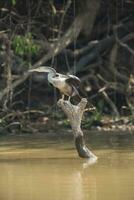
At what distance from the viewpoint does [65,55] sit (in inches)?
596

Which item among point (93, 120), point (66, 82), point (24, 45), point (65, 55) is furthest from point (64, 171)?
point (65, 55)

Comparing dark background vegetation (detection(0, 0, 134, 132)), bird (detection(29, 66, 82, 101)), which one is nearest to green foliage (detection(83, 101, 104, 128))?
dark background vegetation (detection(0, 0, 134, 132))

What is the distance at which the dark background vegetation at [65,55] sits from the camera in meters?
13.9

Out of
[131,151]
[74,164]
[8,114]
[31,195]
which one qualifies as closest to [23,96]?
[8,114]

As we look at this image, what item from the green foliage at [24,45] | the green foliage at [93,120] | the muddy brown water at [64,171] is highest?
the green foliage at [24,45]

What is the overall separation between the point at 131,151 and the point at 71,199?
345cm

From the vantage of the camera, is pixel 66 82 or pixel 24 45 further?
pixel 24 45

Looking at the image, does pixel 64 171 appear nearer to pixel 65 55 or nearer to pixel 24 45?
pixel 24 45

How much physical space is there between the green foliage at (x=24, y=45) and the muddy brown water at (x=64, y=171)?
8.11 feet

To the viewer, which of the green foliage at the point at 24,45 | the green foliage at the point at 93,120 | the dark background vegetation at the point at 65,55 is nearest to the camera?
the green foliage at the point at 24,45

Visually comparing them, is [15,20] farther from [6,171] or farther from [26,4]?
[6,171]

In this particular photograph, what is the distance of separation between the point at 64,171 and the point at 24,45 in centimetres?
563

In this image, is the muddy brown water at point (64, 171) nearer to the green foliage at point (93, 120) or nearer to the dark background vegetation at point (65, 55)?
the green foliage at point (93, 120)

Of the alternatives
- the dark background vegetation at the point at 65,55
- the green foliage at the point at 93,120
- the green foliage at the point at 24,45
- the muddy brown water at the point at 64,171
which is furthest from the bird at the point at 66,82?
the green foliage at the point at 93,120
